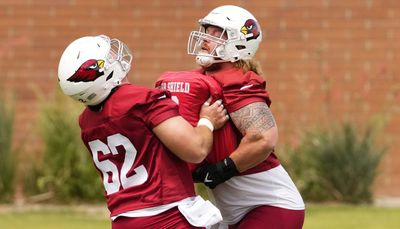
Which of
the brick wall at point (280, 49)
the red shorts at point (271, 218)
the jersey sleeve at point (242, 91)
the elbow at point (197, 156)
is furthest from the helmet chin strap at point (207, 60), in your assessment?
the brick wall at point (280, 49)

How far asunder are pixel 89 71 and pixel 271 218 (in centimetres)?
126

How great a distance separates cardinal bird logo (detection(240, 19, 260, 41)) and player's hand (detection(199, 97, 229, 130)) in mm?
429

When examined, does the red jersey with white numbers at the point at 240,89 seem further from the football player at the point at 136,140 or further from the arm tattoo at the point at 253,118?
the football player at the point at 136,140

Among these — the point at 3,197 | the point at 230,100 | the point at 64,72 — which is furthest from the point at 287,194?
the point at 3,197

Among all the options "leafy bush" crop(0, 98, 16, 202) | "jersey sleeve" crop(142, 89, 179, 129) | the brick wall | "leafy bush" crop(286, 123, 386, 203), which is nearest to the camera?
"jersey sleeve" crop(142, 89, 179, 129)

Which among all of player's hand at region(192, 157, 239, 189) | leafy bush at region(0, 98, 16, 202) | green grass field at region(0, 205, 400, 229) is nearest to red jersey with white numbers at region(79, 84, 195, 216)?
player's hand at region(192, 157, 239, 189)

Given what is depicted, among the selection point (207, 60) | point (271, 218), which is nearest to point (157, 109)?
point (207, 60)

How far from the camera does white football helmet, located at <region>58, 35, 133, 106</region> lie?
16.5ft

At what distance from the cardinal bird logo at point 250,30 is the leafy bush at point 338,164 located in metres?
6.78

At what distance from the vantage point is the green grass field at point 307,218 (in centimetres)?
1082

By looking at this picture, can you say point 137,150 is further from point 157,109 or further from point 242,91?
point 242,91

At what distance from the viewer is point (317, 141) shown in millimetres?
12383

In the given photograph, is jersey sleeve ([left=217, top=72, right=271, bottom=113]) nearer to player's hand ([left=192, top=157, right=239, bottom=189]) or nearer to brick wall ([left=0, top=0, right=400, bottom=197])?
player's hand ([left=192, top=157, right=239, bottom=189])

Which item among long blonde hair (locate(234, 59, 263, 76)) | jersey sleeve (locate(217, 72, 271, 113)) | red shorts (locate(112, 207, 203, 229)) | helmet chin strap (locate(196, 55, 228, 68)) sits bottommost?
red shorts (locate(112, 207, 203, 229))
